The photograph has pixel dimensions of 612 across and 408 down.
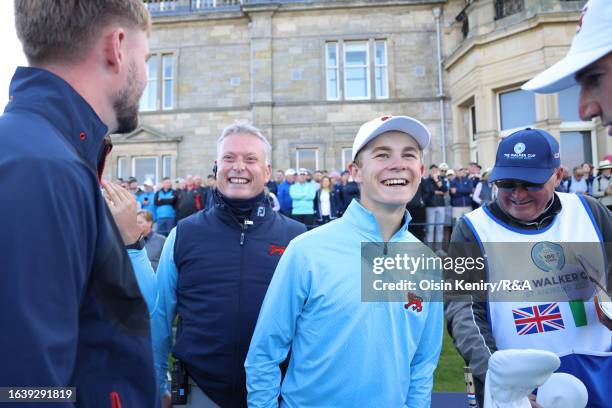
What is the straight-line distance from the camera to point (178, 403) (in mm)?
2494

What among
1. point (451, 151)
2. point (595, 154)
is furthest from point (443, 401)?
point (451, 151)

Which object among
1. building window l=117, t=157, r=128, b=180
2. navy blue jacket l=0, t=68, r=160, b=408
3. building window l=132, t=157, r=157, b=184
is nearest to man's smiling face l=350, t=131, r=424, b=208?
navy blue jacket l=0, t=68, r=160, b=408

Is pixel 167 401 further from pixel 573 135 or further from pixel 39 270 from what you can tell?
pixel 573 135

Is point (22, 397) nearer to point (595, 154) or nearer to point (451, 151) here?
point (595, 154)

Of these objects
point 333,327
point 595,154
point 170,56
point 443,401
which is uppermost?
point 170,56

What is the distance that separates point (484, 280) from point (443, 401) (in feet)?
6.81

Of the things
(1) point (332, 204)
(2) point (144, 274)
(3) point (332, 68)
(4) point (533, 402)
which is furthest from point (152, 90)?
(4) point (533, 402)

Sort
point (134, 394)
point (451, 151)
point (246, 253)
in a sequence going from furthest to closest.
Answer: point (451, 151)
point (246, 253)
point (134, 394)

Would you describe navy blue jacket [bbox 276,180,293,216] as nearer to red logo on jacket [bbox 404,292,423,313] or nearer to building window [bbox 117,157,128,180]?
building window [bbox 117,157,128,180]

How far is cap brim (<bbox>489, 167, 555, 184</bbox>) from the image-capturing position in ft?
7.76

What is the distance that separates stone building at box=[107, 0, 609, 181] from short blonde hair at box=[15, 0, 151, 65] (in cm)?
1750

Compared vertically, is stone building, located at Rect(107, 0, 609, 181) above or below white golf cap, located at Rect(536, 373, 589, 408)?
above

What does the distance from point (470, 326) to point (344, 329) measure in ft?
2.23

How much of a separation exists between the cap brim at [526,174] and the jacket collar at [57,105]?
81.8 inches
